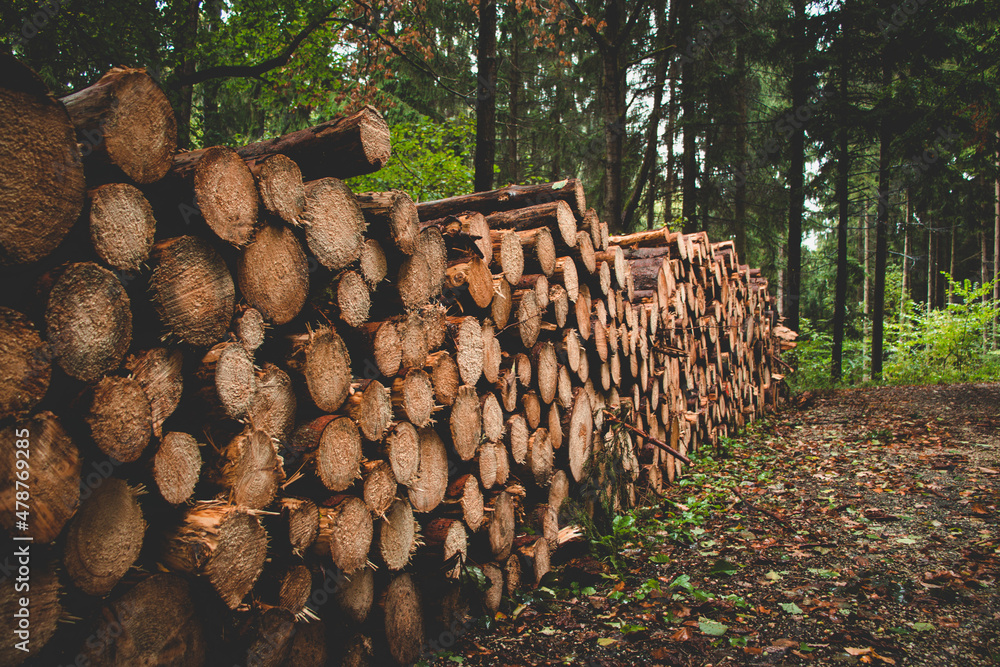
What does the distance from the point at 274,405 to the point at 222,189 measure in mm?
771

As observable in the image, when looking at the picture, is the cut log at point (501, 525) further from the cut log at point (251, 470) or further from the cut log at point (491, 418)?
the cut log at point (251, 470)

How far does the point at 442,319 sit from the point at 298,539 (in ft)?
4.12

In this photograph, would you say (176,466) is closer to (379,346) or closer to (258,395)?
(258,395)

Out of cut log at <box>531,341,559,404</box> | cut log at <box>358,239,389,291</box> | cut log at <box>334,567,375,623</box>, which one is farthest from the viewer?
cut log at <box>531,341,559,404</box>

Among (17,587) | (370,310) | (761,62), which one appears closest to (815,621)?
(370,310)

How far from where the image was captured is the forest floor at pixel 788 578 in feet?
8.68

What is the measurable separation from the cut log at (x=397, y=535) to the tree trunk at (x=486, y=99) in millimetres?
5165

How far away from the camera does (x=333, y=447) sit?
218 centimetres

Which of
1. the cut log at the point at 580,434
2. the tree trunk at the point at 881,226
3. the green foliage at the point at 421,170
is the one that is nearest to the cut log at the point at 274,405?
the cut log at the point at 580,434

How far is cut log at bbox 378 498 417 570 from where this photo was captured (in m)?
2.46

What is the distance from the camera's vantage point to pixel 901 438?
7023 millimetres

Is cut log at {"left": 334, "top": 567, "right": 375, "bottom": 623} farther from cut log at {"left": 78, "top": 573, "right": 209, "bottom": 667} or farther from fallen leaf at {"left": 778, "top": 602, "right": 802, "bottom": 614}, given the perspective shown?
fallen leaf at {"left": 778, "top": 602, "right": 802, "bottom": 614}

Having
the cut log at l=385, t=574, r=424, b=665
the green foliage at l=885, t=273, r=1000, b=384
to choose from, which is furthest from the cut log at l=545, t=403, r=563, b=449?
the green foliage at l=885, t=273, r=1000, b=384

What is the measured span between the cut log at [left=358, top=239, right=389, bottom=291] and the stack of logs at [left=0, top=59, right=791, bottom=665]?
0.06 feet
